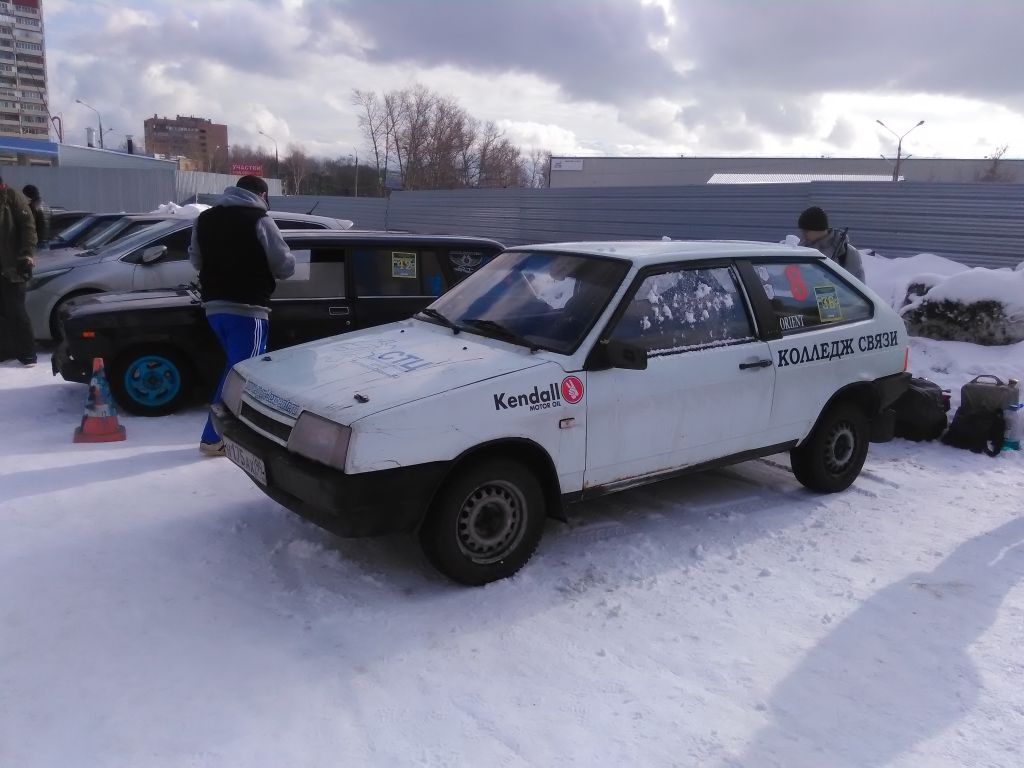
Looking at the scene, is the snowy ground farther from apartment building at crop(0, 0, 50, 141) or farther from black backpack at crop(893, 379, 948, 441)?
apartment building at crop(0, 0, 50, 141)

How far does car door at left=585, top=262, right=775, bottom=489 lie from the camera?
3.92 m

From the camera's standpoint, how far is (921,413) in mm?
6262

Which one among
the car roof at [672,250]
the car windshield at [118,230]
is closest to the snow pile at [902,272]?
the car roof at [672,250]

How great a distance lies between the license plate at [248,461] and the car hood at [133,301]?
9.20ft

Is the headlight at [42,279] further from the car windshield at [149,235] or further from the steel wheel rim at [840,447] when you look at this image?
the steel wheel rim at [840,447]

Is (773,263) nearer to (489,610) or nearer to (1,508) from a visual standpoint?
(489,610)

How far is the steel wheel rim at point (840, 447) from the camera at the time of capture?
5.04m

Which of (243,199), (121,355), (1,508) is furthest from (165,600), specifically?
(121,355)

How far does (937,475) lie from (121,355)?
21.1ft

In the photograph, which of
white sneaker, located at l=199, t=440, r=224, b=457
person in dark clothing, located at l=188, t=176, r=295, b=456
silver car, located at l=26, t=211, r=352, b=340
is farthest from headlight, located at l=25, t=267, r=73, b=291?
white sneaker, located at l=199, t=440, r=224, b=457

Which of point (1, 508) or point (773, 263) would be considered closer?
point (1, 508)

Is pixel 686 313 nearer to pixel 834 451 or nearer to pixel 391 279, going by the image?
pixel 834 451

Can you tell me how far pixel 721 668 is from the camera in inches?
123

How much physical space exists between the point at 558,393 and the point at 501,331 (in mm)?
606
